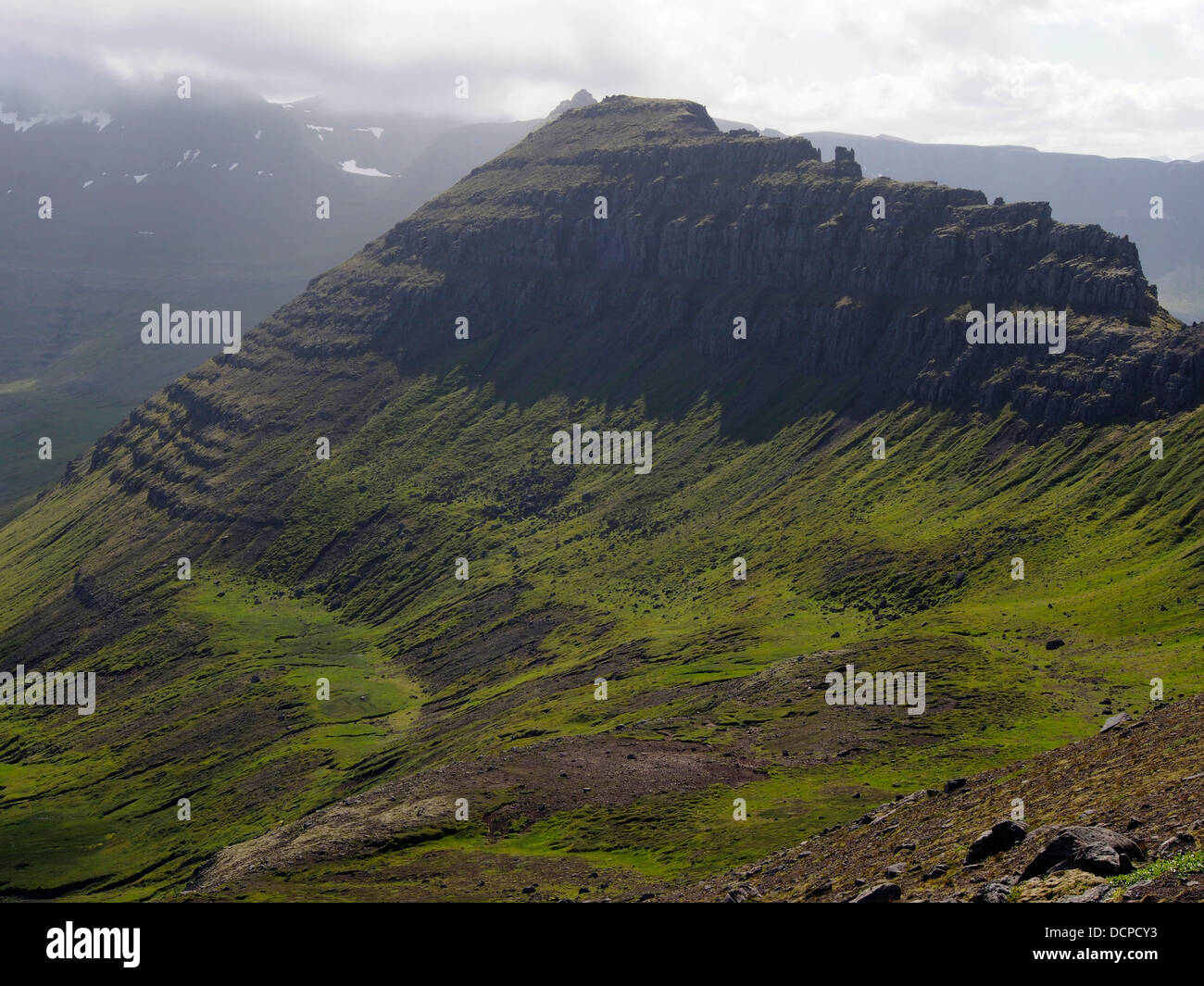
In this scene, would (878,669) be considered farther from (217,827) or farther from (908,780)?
(217,827)

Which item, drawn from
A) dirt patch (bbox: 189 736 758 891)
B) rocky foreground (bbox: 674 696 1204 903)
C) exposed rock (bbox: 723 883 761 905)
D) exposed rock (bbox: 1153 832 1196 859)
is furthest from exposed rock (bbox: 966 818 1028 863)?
dirt patch (bbox: 189 736 758 891)

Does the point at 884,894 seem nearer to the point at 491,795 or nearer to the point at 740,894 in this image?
the point at 740,894

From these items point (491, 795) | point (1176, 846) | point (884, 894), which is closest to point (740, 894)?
point (884, 894)

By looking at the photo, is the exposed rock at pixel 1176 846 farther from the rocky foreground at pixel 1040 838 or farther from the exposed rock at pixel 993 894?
the exposed rock at pixel 993 894

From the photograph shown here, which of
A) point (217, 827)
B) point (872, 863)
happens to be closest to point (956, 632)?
point (872, 863)

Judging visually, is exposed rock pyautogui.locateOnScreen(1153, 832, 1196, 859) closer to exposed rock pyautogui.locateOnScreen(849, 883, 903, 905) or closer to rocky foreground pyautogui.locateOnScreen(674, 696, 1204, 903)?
rocky foreground pyautogui.locateOnScreen(674, 696, 1204, 903)
